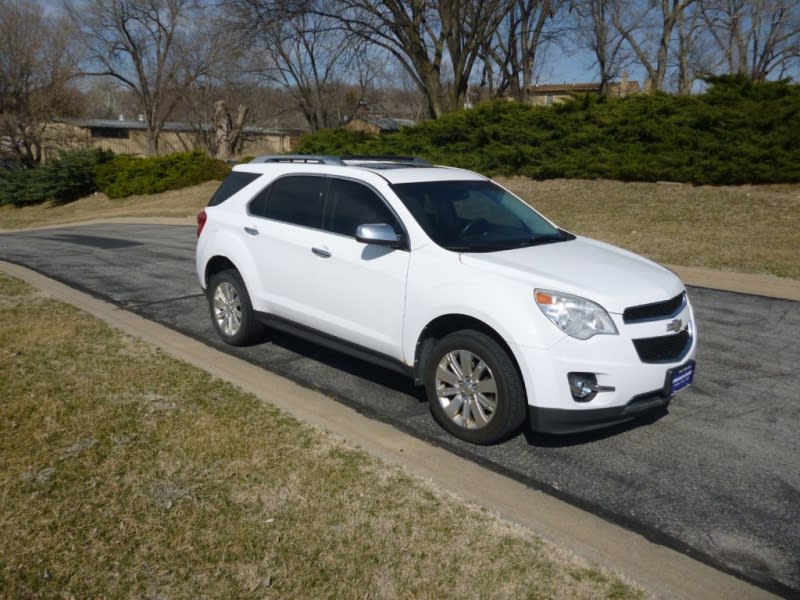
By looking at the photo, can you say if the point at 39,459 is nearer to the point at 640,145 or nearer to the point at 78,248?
the point at 78,248

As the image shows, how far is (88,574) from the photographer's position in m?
3.23

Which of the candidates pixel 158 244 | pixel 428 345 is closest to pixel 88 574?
pixel 428 345

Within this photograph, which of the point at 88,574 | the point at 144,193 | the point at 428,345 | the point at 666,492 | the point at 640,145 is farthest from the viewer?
the point at 144,193

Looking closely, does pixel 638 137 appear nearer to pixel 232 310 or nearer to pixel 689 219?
pixel 689 219

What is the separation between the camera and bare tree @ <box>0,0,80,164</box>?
44.4 meters

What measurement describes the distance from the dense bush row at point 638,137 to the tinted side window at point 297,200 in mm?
12991

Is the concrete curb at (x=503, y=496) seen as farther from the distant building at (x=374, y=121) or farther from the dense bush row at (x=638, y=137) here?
the distant building at (x=374, y=121)

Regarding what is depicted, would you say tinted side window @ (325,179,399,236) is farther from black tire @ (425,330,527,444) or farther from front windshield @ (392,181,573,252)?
black tire @ (425,330,527,444)

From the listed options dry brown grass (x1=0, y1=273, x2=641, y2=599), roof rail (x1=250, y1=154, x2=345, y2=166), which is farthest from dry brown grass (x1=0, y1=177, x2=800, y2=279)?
dry brown grass (x1=0, y1=273, x2=641, y2=599)

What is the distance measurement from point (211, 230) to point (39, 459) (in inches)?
128

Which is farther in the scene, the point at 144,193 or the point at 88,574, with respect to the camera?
the point at 144,193

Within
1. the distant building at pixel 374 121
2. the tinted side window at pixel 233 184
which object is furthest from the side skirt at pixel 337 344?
the distant building at pixel 374 121

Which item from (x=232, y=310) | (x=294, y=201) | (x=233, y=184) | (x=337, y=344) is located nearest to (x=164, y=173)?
(x=233, y=184)

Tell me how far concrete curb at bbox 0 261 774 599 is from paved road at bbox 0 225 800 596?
126 mm
